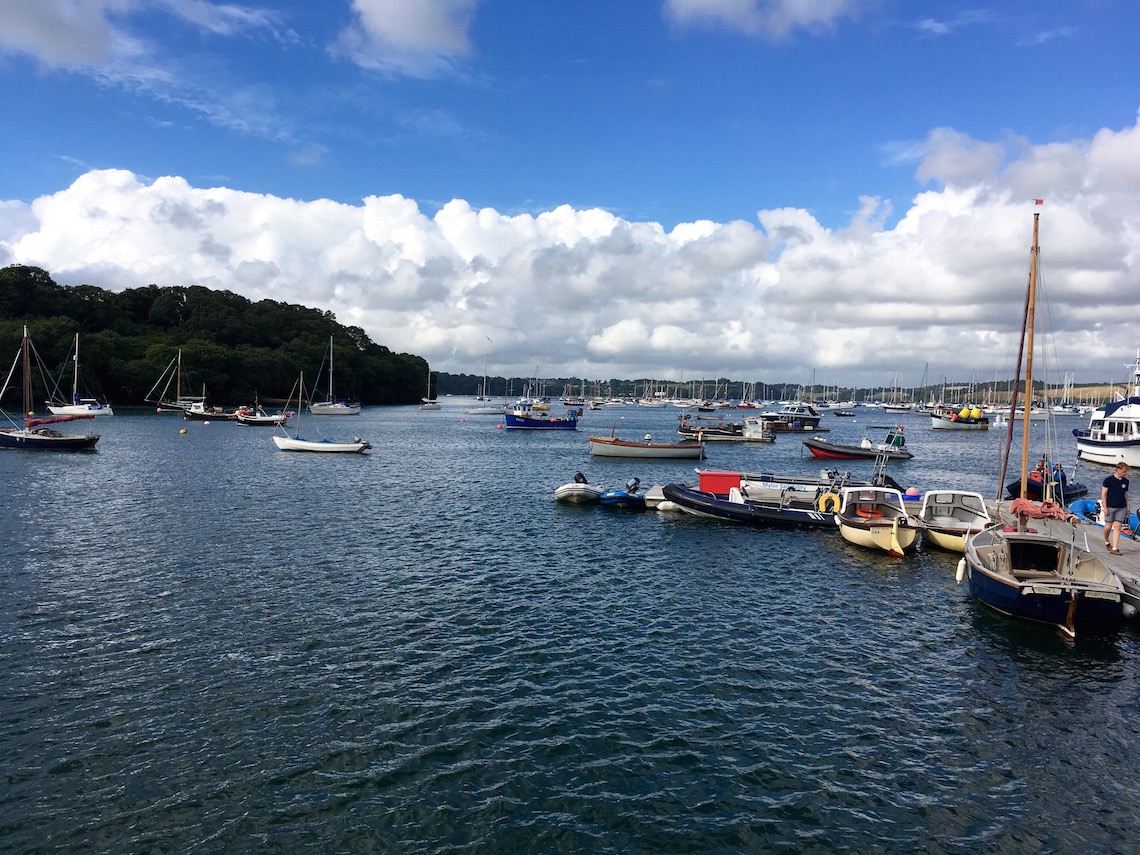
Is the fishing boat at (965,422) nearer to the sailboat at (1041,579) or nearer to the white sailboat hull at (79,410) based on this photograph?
the sailboat at (1041,579)

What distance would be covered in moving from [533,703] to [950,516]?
2700 cm

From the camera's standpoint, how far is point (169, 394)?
146250mm

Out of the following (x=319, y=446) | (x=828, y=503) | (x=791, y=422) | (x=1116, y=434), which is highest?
(x=1116, y=434)

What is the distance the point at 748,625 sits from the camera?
69.8 ft

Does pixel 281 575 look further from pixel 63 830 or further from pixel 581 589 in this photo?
pixel 63 830

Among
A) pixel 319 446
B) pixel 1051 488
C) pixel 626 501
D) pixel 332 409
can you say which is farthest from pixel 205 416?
pixel 1051 488

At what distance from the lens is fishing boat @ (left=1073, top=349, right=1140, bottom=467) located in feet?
225

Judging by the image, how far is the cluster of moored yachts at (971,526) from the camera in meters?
20.2

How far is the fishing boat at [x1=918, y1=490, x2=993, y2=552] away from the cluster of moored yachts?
50mm

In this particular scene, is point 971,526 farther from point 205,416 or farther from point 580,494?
point 205,416

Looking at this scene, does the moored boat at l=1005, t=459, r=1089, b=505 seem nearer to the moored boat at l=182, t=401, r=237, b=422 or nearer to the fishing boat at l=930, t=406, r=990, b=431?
the fishing boat at l=930, t=406, r=990, b=431

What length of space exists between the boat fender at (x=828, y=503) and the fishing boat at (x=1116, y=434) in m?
51.2

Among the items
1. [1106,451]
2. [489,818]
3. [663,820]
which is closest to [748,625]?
[663,820]

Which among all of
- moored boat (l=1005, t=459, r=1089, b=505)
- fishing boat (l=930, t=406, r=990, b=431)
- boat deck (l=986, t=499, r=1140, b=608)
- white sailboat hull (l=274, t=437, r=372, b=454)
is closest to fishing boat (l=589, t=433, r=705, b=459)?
white sailboat hull (l=274, t=437, r=372, b=454)
